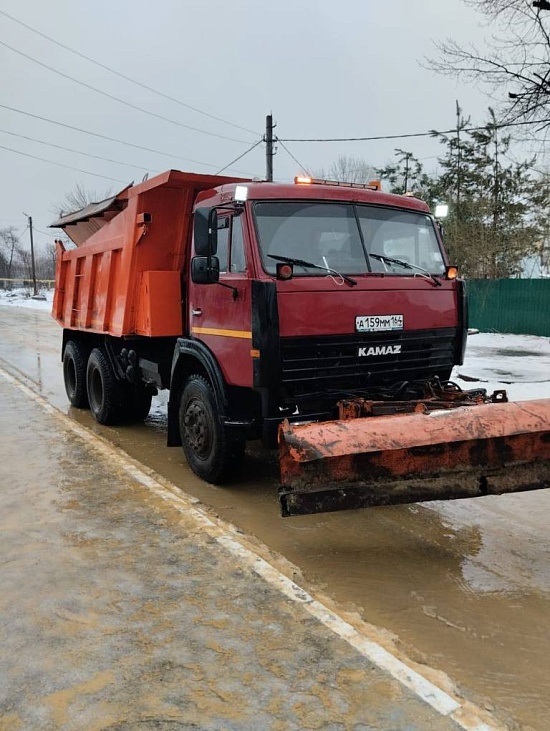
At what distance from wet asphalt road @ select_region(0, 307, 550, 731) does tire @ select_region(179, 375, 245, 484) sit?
177 millimetres

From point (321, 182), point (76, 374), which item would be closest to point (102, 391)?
point (76, 374)

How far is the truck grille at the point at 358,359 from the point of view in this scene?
15.1 ft

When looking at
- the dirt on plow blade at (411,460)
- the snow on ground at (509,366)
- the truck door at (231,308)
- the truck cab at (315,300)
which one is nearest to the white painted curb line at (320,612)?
the dirt on plow blade at (411,460)

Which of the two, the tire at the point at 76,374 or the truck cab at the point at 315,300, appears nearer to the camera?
the truck cab at the point at 315,300

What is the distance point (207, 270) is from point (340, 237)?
113 centimetres

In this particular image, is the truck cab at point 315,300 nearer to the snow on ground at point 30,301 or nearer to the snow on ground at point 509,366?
the snow on ground at point 509,366

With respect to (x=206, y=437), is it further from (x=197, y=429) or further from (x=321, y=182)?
(x=321, y=182)

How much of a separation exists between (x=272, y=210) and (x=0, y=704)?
3.71 metres

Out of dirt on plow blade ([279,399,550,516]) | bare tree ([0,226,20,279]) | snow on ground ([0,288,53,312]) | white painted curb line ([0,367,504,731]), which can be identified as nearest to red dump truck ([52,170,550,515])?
dirt on plow blade ([279,399,550,516])

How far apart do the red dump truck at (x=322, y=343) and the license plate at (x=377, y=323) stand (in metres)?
0.01

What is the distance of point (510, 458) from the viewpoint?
3.75 metres

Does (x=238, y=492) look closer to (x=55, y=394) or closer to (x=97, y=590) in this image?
(x=97, y=590)

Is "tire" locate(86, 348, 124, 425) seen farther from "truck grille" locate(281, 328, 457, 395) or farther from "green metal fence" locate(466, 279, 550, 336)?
"green metal fence" locate(466, 279, 550, 336)

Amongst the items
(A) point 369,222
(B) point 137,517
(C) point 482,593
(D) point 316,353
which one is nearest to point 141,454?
(B) point 137,517
